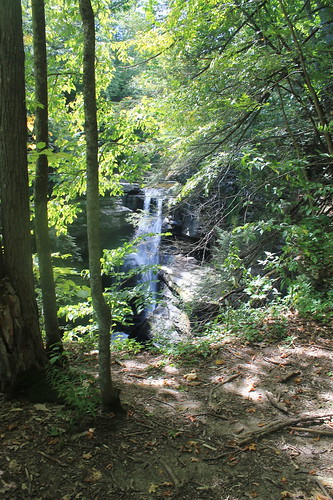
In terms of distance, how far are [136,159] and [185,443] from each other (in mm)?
3598

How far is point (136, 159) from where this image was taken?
4.80 m

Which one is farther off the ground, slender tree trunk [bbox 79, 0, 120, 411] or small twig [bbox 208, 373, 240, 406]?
slender tree trunk [bbox 79, 0, 120, 411]

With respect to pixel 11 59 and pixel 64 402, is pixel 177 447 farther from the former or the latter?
pixel 11 59

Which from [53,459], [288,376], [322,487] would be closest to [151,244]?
[288,376]

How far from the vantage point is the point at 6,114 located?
9.31 ft

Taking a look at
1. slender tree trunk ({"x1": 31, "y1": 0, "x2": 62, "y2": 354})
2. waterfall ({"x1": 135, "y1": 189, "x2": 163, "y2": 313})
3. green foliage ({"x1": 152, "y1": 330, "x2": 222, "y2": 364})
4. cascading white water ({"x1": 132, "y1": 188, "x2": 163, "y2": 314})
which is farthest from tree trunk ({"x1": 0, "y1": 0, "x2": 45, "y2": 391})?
cascading white water ({"x1": 132, "y1": 188, "x2": 163, "y2": 314})

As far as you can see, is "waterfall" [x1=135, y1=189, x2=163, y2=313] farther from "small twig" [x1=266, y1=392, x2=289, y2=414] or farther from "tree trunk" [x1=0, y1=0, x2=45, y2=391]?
"tree trunk" [x1=0, y1=0, x2=45, y2=391]

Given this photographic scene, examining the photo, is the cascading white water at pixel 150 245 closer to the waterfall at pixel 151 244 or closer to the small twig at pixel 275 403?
the waterfall at pixel 151 244

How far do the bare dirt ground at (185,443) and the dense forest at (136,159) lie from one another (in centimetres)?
28

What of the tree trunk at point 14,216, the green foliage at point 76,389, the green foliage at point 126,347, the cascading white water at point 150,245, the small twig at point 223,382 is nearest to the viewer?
the green foliage at point 76,389

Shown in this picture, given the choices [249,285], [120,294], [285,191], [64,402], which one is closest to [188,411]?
[64,402]

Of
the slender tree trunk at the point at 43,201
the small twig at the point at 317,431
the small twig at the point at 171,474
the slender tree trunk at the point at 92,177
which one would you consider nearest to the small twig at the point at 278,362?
the small twig at the point at 317,431

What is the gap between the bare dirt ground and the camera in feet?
7.00

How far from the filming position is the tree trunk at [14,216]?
9.29 feet
